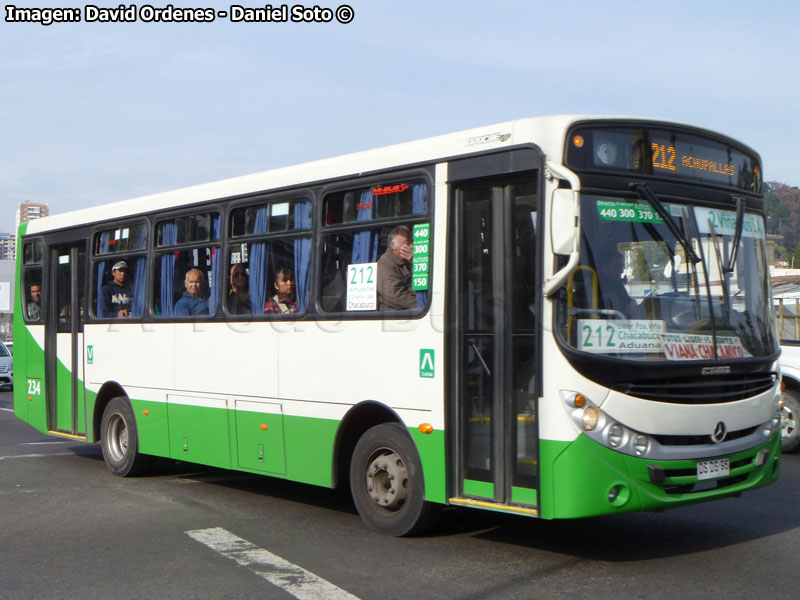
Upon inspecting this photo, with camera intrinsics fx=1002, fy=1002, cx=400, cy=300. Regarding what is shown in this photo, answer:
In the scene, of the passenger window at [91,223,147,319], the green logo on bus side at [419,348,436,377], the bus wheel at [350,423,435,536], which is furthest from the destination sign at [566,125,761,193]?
the passenger window at [91,223,147,319]

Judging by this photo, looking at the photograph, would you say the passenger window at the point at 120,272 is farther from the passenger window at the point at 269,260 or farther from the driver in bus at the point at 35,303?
the passenger window at the point at 269,260

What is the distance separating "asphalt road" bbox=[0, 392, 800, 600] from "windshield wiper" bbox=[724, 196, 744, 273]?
6.69 ft

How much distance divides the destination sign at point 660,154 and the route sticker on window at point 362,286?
80.6 inches

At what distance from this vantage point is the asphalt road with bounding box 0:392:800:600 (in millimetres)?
6273

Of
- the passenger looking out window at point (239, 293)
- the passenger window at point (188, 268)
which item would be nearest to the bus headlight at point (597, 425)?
the passenger looking out window at point (239, 293)

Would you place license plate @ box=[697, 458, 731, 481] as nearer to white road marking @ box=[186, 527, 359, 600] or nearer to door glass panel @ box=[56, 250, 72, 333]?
white road marking @ box=[186, 527, 359, 600]

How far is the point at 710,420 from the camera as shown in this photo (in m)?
6.81

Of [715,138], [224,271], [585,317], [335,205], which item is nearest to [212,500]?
[224,271]

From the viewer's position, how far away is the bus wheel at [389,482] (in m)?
7.57

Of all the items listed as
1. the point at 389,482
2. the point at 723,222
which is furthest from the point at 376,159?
the point at 723,222

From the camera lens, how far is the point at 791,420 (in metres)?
12.5

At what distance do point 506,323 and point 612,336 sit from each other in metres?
0.81

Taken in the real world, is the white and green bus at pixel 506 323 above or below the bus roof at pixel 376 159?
below

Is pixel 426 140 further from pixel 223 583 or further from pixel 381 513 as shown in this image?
pixel 223 583
